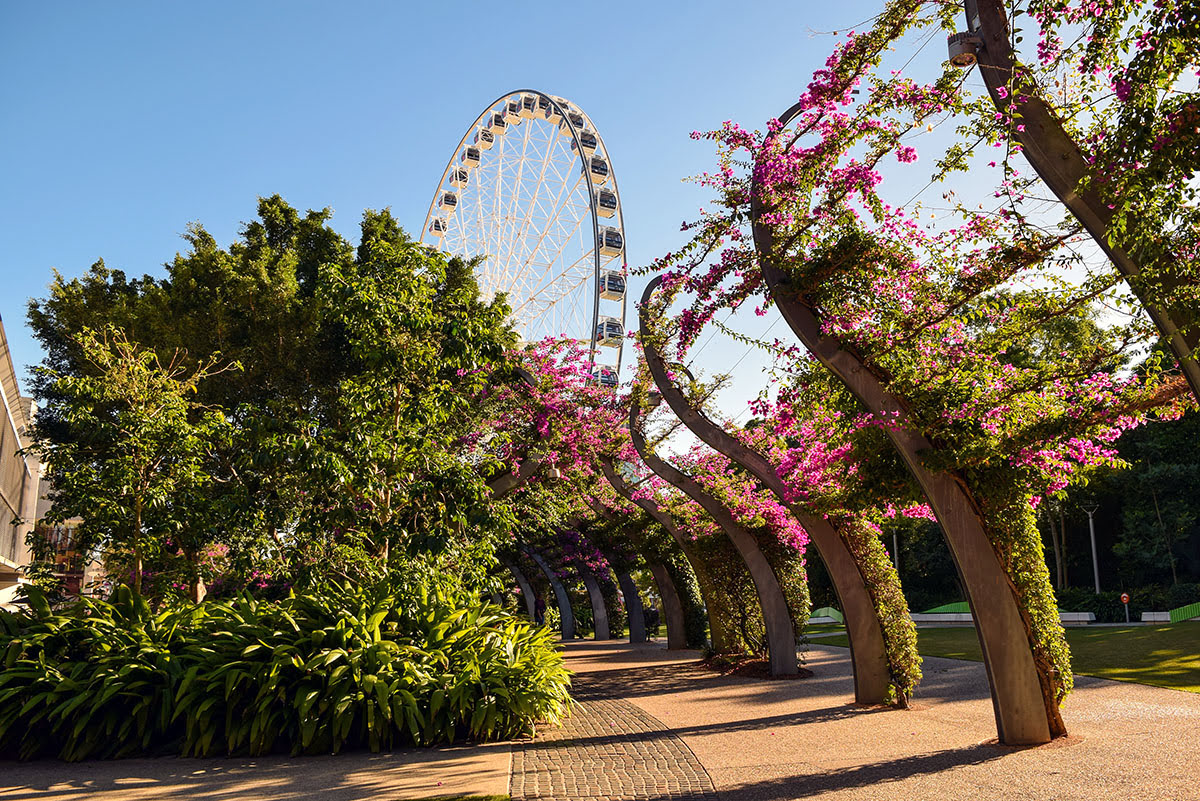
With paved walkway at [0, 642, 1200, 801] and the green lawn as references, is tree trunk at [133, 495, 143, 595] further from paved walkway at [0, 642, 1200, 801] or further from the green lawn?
the green lawn

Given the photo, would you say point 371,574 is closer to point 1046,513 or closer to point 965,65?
point 965,65

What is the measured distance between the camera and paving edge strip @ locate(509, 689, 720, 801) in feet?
19.1

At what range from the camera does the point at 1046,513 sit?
36.5 m

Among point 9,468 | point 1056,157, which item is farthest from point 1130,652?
point 9,468

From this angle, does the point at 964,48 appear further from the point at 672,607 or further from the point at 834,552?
the point at 672,607

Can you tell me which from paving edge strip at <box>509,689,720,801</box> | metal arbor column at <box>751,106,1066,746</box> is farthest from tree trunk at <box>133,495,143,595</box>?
metal arbor column at <box>751,106,1066,746</box>

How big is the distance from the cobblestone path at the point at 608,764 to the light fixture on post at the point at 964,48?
5021 mm

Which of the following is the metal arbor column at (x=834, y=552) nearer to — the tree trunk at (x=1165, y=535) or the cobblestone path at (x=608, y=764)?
the cobblestone path at (x=608, y=764)

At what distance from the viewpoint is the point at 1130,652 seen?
14680 millimetres

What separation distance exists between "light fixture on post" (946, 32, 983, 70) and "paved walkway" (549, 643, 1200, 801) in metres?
4.59

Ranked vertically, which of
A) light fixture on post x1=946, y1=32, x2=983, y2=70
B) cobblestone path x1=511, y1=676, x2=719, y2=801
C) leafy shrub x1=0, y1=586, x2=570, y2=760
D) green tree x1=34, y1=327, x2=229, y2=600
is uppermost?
light fixture on post x1=946, y1=32, x2=983, y2=70

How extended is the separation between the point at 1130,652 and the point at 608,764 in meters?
12.2

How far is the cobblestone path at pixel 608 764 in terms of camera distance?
5816 mm

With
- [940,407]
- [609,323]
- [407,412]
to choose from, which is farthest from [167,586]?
[609,323]
